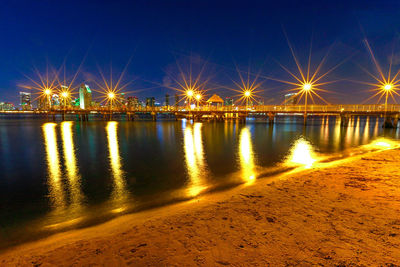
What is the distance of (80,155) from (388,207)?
59.8 feet

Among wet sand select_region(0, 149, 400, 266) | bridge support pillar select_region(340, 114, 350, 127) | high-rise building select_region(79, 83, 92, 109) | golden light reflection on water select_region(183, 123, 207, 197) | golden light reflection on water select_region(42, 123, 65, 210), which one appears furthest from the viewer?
high-rise building select_region(79, 83, 92, 109)

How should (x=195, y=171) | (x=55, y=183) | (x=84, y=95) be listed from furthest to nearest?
(x=84, y=95), (x=195, y=171), (x=55, y=183)

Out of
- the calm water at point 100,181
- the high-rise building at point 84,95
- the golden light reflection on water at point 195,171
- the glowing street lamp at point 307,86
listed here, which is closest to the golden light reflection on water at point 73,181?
the calm water at point 100,181

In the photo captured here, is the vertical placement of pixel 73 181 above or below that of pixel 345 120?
below

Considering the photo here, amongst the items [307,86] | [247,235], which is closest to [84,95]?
[307,86]

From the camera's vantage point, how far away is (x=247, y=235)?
4.41 m

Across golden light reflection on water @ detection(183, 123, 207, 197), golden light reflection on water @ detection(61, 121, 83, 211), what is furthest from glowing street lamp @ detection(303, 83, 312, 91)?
golden light reflection on water @ detection(61, 121, 83, 211)

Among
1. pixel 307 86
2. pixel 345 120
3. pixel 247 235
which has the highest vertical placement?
pixel 307 86

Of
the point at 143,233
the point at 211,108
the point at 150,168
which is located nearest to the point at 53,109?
the point at 211,108

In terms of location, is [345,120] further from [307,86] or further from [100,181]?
[100,181]

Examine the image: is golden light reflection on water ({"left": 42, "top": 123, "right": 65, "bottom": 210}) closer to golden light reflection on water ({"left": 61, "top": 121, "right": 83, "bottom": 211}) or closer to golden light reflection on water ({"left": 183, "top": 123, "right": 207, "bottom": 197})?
golden light reflection on water ({"left": 61, "top": 121, "right": 83, "bottom": 211})

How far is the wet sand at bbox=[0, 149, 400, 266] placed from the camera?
370cm

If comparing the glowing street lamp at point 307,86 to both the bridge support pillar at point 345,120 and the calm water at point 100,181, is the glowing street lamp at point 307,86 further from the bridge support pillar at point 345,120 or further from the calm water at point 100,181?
the calm water at point 100,181

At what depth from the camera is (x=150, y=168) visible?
12.2 meters
